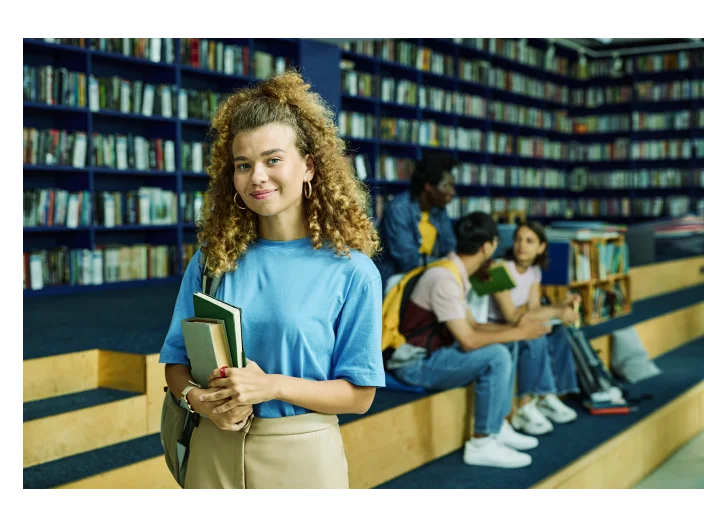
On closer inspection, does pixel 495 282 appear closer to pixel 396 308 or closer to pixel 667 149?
pixel 396 308

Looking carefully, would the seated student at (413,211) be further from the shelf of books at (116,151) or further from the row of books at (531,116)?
the row of books at (531,116)

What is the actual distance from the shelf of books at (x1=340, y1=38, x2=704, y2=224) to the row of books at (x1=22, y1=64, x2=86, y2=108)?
236 cm

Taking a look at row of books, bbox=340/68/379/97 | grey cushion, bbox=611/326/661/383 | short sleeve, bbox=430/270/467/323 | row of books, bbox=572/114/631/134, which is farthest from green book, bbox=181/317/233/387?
row of books, bbox=572/114/631/134

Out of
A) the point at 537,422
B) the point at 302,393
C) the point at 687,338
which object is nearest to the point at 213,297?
the point at 302,393

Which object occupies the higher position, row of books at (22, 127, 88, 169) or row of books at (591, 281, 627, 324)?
row of books at (22, 127, 88, 169)

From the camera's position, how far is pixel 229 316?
3.46 ft

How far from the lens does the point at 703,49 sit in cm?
868

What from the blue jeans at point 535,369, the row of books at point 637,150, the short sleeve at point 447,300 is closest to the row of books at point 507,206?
the row of books at point 637,150

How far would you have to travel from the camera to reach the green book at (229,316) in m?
1.05

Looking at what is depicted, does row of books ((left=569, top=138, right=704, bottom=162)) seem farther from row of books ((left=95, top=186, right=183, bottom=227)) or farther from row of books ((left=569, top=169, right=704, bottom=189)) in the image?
row of books ((left=95, top=186, right=183, bottom=227))

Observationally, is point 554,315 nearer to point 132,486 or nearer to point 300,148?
point 132,486

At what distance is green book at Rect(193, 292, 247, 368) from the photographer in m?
1.05

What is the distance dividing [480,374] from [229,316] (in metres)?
2.00

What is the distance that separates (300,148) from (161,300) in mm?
3540
